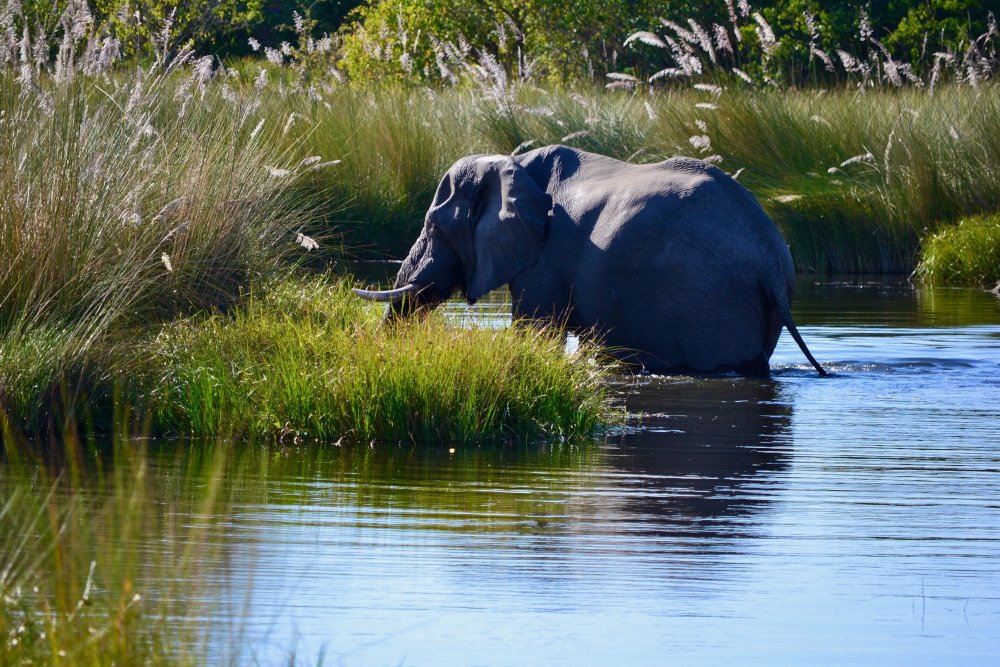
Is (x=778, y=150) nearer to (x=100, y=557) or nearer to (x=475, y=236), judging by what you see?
(x=475, y=236)

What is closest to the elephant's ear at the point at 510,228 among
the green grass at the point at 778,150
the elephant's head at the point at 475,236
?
the elephant's head at the point at 475,236

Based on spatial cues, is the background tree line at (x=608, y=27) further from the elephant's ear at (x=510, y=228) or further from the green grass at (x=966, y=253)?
the elephant's ear at (x=510, y=228)

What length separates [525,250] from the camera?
9062 millimetres

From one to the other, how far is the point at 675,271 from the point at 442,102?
376 inches

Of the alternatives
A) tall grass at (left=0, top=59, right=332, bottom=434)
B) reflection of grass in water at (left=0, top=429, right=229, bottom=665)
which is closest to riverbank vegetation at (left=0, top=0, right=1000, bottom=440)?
tall grass at (left=0, top=59, right=332, bottom=434)

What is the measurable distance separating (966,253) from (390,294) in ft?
25.8

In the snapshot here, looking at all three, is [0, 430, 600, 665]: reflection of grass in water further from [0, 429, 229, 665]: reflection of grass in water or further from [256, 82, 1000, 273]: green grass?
[256, 82, 1000, 273]: green grass

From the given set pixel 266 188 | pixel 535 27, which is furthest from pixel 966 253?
pixel 535 27

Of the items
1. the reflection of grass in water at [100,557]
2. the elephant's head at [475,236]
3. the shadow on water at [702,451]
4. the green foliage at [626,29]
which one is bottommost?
the shadow on water at [702,451]

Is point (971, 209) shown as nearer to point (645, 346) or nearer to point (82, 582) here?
point (645, 346)

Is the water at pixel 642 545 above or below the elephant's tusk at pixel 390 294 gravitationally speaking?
below

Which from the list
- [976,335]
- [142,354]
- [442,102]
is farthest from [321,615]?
[442,102]

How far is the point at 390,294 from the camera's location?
29.9ft

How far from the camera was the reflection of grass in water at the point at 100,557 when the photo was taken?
279 centimetres
